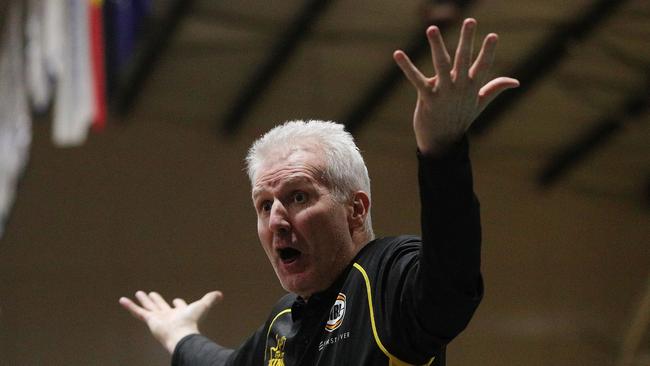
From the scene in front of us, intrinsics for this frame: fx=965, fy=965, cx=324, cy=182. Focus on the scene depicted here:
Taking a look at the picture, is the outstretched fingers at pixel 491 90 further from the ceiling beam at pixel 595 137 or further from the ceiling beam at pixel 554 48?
the ceiling beam at pixel 595 137

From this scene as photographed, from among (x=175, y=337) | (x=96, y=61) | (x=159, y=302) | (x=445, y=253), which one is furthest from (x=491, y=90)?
(x=96, y=61)

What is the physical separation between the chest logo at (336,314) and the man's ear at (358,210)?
0.27m

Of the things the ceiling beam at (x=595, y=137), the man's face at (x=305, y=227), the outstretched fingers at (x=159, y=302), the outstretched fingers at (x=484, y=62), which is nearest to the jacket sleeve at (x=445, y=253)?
the outstretched fingers at (x=484, y=62)

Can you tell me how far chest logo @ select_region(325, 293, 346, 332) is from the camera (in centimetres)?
270

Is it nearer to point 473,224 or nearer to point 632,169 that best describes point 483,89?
point 473,224

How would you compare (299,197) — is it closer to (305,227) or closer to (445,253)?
(305,227)

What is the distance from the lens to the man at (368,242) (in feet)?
7.25

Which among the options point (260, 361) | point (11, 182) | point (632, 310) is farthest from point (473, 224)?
point (632, 310)

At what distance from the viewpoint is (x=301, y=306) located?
2.99 m

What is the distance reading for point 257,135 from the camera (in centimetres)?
1486

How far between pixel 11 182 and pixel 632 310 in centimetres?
1175

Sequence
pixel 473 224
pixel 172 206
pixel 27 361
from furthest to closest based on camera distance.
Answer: pixel 172 206, pixel 27 361, pixel 473 224

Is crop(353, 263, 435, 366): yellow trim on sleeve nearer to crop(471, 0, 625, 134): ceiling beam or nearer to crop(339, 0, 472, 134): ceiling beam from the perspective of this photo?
crop(339, 0, 472, 134): ceiling beam

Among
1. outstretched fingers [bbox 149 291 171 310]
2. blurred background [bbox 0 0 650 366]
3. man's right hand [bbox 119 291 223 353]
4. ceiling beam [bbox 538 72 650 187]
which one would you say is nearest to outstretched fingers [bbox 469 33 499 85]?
man's right hand [bbox 119 291 223 353]
